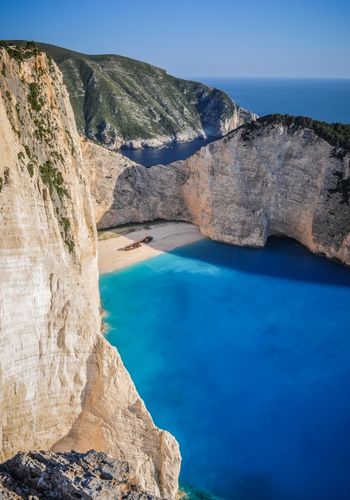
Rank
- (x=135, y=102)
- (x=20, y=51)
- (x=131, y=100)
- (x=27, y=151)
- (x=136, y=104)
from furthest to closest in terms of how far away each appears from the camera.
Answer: (x=135, y=102) → (x=131, y=100) → (x=136, y=104) → (x=20, y=51) → (x=27, y=151)

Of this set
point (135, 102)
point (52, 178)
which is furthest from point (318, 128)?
point (135, 102)

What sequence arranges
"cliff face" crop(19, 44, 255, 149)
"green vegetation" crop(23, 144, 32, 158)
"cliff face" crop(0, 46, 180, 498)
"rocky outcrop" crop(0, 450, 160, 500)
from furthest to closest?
1. "cliff face" crop(19, 44, 255, 149)
2. "green vegetation" crop(23, 144, 32, 158)
3. "cliff face" crop(0, 46, 180, 498)
4. "rocky outcrop" crop(0, 450, 160, 500)

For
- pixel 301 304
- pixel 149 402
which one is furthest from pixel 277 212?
pixel 149 402

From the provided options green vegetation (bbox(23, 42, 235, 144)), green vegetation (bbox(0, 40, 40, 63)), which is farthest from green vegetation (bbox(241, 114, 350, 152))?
green vegetation (bbox(23, 42, 235, 144))

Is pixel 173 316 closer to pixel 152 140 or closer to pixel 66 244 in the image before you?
pixel 66 244

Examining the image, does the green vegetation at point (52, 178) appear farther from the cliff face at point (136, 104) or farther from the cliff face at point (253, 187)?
the cliff face at point (136, 104)

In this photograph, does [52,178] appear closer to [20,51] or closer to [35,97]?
[35,97]

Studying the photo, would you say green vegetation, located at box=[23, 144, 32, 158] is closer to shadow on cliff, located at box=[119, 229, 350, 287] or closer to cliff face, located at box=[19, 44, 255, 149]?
shadow on cliff, located at box=[119, 229, 350, 287]
